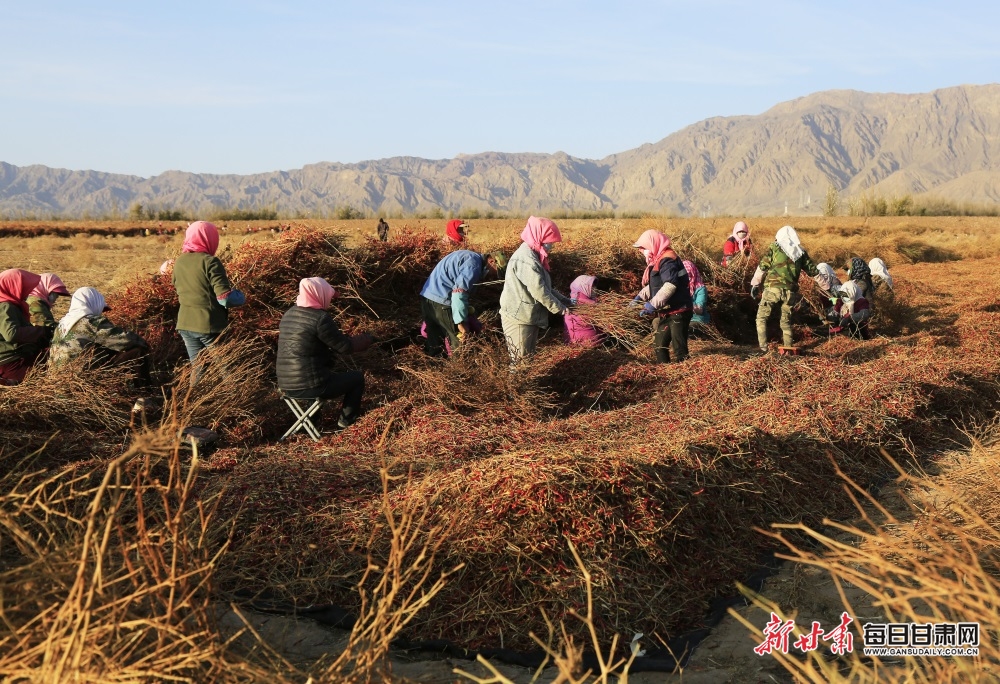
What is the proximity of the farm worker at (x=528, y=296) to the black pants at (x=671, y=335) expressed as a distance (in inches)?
38.5

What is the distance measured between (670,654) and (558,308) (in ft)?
13.1

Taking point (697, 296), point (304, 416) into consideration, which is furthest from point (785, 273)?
point (304, 416)

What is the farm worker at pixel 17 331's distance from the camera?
20.7 ft

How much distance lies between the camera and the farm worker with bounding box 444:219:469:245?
8.87 meters

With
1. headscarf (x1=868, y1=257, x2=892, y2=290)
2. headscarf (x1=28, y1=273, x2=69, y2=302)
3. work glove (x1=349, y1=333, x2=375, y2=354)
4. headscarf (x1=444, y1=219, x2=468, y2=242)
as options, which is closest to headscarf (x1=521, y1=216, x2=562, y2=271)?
headscarf (x1=444, y1=219, x2=468, y2=242)

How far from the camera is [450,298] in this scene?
293 inches

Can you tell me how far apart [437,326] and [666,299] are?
6.88 ft

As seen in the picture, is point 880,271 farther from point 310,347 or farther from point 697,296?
point 310,347

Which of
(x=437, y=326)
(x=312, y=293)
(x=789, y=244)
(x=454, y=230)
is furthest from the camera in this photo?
(x=454, y=230)

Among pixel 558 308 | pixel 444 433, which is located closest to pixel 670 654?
pixel 444 433

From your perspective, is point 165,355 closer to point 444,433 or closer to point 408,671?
point 444,433

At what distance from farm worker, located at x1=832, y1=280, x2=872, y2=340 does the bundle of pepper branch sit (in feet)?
9.60

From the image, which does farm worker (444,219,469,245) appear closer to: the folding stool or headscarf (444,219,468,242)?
headscarf (444,219,468,242)

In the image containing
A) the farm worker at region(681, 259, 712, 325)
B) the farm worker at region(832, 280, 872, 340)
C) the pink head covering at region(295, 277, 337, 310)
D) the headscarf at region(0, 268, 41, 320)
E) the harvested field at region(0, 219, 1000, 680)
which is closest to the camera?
the harvested field at region(0, 219, 1000, 680)
